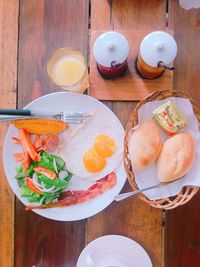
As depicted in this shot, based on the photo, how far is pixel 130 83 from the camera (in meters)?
1.08

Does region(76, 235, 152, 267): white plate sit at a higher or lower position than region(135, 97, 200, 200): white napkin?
lower

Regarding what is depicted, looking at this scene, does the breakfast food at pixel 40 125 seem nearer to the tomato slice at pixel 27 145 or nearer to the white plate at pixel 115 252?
the tomato slice at pixel 27 145

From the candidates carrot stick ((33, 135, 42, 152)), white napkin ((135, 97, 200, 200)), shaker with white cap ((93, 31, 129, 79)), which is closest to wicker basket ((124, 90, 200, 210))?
white napkin ((135, 97, 200, 200))

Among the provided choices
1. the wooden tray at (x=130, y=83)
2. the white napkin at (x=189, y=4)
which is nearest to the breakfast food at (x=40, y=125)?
the wooden tray at (x=130, y=83)

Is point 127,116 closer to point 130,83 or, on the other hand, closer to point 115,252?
point 130,83

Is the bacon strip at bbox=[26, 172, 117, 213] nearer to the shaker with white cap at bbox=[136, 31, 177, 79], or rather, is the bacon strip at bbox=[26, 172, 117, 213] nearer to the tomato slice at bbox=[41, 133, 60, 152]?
the tomato slice at bbox=[41, 133, 60, 152]

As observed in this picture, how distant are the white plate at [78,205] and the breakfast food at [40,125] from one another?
28mm

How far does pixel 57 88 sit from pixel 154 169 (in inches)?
12.7

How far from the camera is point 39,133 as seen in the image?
1085mm

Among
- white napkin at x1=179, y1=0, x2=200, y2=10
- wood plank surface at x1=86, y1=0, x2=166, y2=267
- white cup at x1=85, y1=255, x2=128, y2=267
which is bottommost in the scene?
white cup at x1=85, y1=255, x2=128, y2=267

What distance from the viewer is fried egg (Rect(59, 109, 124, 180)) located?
1082 millimetres

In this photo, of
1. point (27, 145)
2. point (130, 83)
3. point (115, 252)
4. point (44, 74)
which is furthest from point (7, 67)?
point (115, 252)

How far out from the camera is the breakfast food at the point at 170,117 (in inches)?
39.8

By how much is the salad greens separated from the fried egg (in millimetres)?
25
